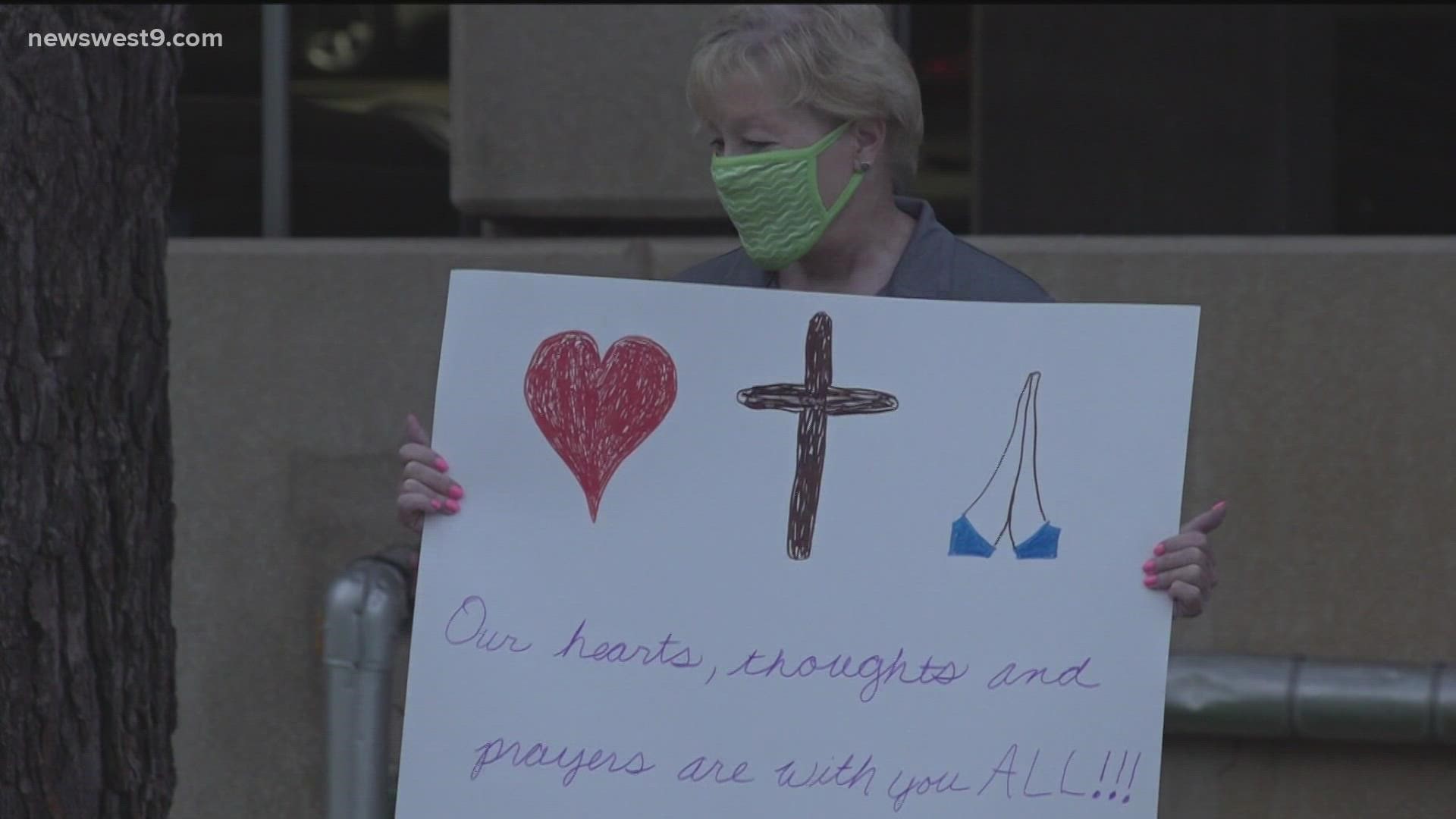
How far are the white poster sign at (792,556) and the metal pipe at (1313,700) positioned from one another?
1729 millimetres

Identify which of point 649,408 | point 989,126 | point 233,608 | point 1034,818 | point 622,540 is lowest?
point 233,608

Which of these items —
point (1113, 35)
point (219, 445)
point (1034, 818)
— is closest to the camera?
point (1034, 818)

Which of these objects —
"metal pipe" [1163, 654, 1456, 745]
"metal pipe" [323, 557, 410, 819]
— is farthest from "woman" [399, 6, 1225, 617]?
"metal pipe" [1163, 654, 1456, 745]

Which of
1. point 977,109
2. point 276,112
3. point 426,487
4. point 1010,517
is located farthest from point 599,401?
point 977,109

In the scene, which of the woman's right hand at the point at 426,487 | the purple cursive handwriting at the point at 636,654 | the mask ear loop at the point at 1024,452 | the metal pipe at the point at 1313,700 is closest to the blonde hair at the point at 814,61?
the mask ear loop at the point at 1024,452

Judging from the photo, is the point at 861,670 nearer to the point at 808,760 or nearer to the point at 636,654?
the point at 808,760

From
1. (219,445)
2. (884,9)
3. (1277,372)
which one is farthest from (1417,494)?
(219,445)

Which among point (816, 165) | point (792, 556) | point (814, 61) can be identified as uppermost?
point (814, 61)

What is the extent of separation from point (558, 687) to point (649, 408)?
34 cm

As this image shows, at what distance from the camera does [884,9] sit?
183 inches

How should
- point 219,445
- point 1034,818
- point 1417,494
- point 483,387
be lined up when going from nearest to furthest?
point 1034,818 → point 483,387 → point 1417,494 → point 219,445

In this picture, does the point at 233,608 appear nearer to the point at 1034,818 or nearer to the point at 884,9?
the point at 884,9

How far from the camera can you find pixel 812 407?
225cm

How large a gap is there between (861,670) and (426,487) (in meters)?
0.55
